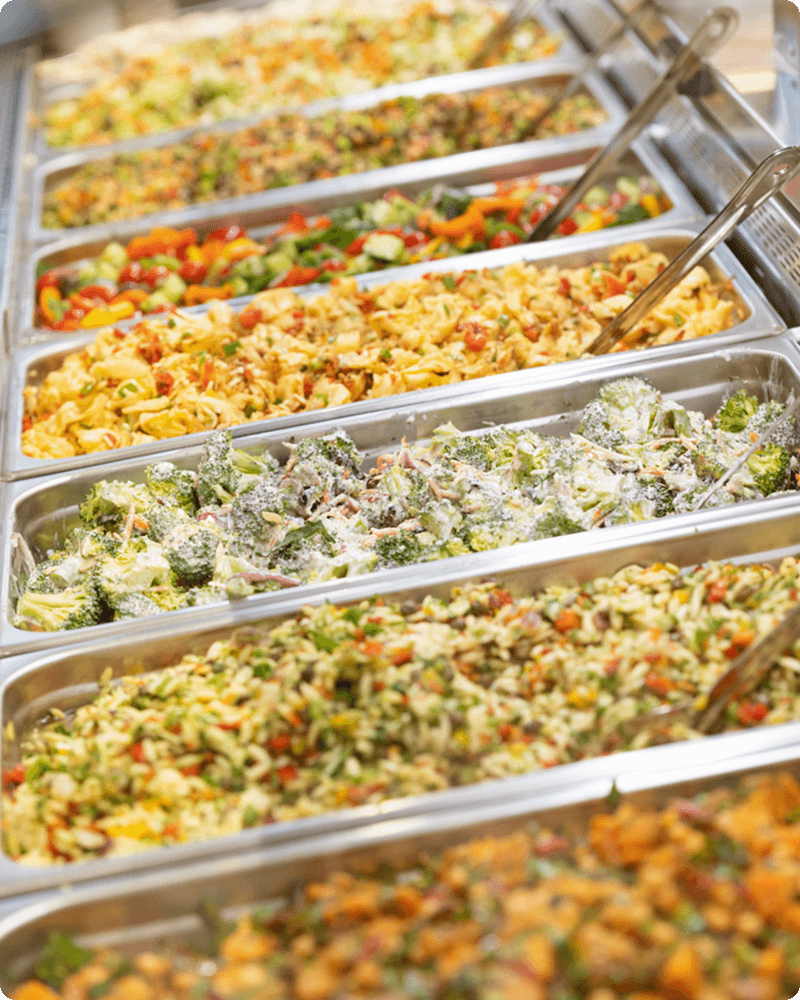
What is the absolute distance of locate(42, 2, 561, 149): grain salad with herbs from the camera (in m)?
4.83

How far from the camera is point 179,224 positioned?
4051 mm

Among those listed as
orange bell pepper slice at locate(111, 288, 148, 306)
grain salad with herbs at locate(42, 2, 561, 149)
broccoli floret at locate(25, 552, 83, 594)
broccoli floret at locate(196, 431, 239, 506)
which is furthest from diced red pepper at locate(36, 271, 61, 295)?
broccoli floret at locate(25, 552, 83, 594)

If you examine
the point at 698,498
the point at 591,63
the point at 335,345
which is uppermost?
the point at 591,63

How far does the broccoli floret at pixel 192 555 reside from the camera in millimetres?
2414

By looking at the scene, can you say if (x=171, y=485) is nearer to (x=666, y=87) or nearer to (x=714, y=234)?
(x=714, y=234)

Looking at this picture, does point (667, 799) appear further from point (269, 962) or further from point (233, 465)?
point (233, 465)

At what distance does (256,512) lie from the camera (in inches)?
97.9

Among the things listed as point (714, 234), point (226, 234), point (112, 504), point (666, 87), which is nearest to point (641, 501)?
point (714, 234)

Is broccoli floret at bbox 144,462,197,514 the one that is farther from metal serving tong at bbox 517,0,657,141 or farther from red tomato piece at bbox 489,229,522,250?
metal serving tong at bbox 517,0,657,141

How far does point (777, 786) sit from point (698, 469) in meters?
1.06

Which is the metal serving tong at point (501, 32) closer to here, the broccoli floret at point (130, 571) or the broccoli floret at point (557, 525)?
the broccoli floret at point (557, 525)

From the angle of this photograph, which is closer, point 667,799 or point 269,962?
point 269,962

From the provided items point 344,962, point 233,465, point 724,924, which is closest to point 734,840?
point 724,924

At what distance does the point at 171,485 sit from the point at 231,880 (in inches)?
51.9
